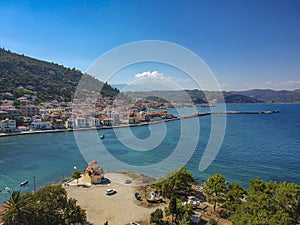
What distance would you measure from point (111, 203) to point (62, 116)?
3398cm

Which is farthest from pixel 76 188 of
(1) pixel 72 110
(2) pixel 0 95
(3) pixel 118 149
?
(2) pixel 0 95

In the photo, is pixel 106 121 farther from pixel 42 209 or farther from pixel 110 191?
pixel 42 209

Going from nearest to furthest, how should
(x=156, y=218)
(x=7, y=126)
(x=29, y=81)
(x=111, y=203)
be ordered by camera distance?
(x=156, y=218) < (x=111, y=203) < (x=7, y=126) < (x=29, y=81)

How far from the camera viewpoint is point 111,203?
9398 millimetres

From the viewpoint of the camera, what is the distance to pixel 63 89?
196ft

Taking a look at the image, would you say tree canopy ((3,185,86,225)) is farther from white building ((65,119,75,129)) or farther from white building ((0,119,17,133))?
white building ((65,119,75,129))

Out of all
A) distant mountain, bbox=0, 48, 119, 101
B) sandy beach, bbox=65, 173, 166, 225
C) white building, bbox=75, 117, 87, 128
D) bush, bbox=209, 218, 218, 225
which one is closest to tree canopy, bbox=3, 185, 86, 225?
sandy beach, bbox=65, 173, 166, 225

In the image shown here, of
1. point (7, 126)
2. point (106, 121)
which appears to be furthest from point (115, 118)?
point (7, 126)

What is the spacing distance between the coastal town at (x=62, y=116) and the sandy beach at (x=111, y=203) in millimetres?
25357

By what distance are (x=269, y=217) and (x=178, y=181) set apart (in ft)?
15.3

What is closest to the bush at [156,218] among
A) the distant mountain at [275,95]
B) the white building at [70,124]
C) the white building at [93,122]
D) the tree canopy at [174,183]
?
the tree canopy at [174,183]

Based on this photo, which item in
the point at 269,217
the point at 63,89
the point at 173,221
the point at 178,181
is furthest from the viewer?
the point at 63,89

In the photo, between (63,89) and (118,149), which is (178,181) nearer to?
(118,149)

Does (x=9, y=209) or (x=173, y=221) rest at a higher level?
(x=9, y=209)
